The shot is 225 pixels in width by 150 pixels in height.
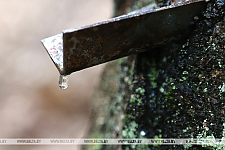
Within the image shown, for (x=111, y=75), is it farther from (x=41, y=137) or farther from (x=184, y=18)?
(x=41, y=137)

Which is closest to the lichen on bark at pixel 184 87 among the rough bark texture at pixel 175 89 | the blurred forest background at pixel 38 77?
the rough bark texture at pixel 175 89

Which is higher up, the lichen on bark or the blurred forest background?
the blurred forest background

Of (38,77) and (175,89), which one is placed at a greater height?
(38,77)

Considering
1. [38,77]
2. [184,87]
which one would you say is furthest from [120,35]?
[38,77]

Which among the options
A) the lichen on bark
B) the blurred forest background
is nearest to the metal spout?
the lichen on bark

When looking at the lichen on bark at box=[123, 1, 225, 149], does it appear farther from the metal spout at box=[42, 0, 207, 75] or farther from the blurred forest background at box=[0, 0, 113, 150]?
the blurred forest background at box=[0, 0, 113, 150]

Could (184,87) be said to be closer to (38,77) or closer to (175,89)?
(175,89)

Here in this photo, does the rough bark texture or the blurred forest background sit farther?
the blurred forest background
